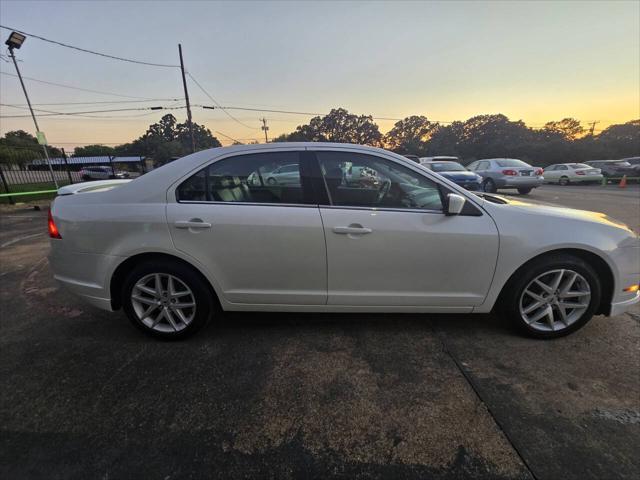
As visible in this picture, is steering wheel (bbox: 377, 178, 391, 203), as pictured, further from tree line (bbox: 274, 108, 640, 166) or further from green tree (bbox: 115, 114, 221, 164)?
green tree (bbox: 115, 114, 221, 164)

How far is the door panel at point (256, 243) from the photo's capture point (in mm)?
2477

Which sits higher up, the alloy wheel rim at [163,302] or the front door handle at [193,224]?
the front door handle at [193,224]

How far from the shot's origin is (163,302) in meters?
2.68

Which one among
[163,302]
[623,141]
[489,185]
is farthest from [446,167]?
[623,141]

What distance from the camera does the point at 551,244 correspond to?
2.49 metres

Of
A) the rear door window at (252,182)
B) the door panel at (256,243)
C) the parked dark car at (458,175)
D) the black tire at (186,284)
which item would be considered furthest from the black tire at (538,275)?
the parked dark car at (458,175)

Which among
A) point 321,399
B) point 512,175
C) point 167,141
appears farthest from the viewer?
point 167,141

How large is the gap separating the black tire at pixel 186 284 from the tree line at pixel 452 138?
599 inches

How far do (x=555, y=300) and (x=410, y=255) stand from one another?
123 cm

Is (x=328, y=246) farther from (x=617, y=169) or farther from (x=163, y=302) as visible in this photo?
(x=617, y=169)

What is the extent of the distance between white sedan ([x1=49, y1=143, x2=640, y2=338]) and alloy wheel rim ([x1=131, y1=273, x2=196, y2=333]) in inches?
0.4

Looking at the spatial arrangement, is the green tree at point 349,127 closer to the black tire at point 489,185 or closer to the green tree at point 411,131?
the green tree at point 411,131

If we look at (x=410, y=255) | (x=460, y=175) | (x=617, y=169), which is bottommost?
(x=617, y=169)

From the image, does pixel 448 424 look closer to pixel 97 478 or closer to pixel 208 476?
pixel 208 476
